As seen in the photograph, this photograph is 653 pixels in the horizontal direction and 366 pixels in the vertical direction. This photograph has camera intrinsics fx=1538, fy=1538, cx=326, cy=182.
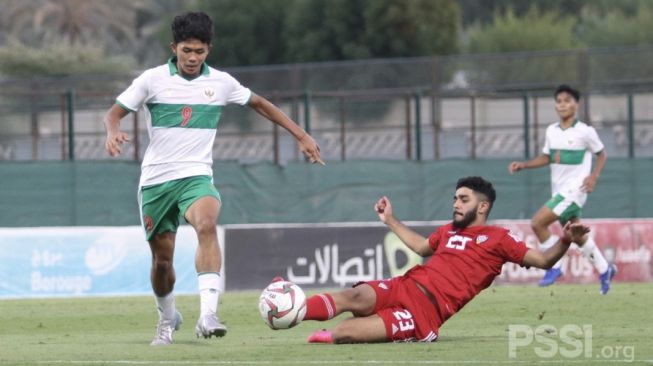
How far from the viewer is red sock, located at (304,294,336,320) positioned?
10.4 metres

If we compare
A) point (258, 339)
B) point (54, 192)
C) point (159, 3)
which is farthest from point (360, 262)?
point (159, 3)

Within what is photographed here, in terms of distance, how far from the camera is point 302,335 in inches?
481

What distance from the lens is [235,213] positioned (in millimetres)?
23781

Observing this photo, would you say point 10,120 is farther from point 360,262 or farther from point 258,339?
point 258,339

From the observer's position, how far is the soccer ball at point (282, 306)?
1017cm

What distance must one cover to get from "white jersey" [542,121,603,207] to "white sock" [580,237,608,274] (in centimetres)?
74

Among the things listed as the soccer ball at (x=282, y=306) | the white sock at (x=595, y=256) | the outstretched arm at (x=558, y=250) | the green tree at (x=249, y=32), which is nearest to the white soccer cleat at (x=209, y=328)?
the soccer ball at (x=282, y=306)

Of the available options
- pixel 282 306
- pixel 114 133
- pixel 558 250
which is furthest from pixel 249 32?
pixel 282 306

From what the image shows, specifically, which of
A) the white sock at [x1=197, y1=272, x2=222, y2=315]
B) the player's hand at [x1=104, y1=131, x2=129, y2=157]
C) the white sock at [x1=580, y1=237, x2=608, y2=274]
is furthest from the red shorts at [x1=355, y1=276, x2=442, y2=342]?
the white sock at [x1=580, y1=237, x2=608, y2=274]

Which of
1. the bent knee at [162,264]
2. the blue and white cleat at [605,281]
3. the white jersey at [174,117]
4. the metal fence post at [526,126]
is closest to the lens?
the white jersey at [174,117]

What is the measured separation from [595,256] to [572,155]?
1.48 metres

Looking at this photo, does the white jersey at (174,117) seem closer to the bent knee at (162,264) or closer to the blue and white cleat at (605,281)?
the bent knee at (162,264)

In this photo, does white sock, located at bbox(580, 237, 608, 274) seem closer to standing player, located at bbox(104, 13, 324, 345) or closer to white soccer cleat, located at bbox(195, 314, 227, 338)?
standing player, located at bbox(104, 13, 324, 345)

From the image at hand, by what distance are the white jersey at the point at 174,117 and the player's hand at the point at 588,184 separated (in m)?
7.94
